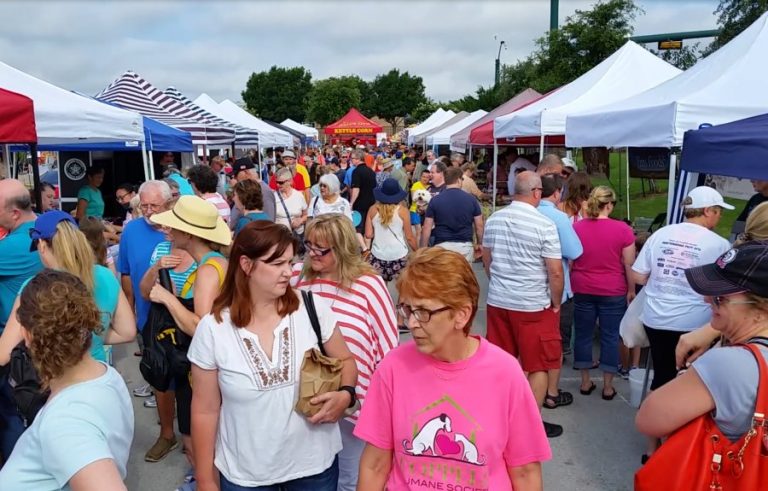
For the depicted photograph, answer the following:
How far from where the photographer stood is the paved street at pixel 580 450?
150 inches

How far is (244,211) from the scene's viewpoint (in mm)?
5254

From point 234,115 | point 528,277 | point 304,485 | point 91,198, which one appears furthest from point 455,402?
point 234,115

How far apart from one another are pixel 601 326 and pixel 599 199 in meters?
1.10

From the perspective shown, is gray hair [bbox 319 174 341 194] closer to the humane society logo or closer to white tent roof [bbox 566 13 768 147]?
white tent roof [bbox 566 13 768 147]

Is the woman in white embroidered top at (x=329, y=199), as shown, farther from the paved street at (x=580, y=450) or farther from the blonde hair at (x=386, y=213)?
the paved street at (x=580, y=450)

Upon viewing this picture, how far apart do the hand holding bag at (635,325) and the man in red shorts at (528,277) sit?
1.55 feet

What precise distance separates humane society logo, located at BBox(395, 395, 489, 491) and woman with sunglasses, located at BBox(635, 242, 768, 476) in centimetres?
57

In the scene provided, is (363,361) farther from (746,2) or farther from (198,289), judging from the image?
(746,2)

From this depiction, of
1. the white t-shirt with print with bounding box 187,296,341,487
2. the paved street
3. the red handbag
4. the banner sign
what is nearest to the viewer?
the red handbag

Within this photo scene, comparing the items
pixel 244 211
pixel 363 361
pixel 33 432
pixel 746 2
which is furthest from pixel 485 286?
pixel 746 2

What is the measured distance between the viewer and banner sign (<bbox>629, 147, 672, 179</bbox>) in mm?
10234

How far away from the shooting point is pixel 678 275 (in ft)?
12.3

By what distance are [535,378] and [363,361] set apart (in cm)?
196

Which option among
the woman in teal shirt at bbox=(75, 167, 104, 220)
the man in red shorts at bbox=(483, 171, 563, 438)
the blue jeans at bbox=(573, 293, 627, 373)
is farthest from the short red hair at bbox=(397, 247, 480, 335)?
the woman in teal shirt at bbox=(75, 167, 104, 220)
